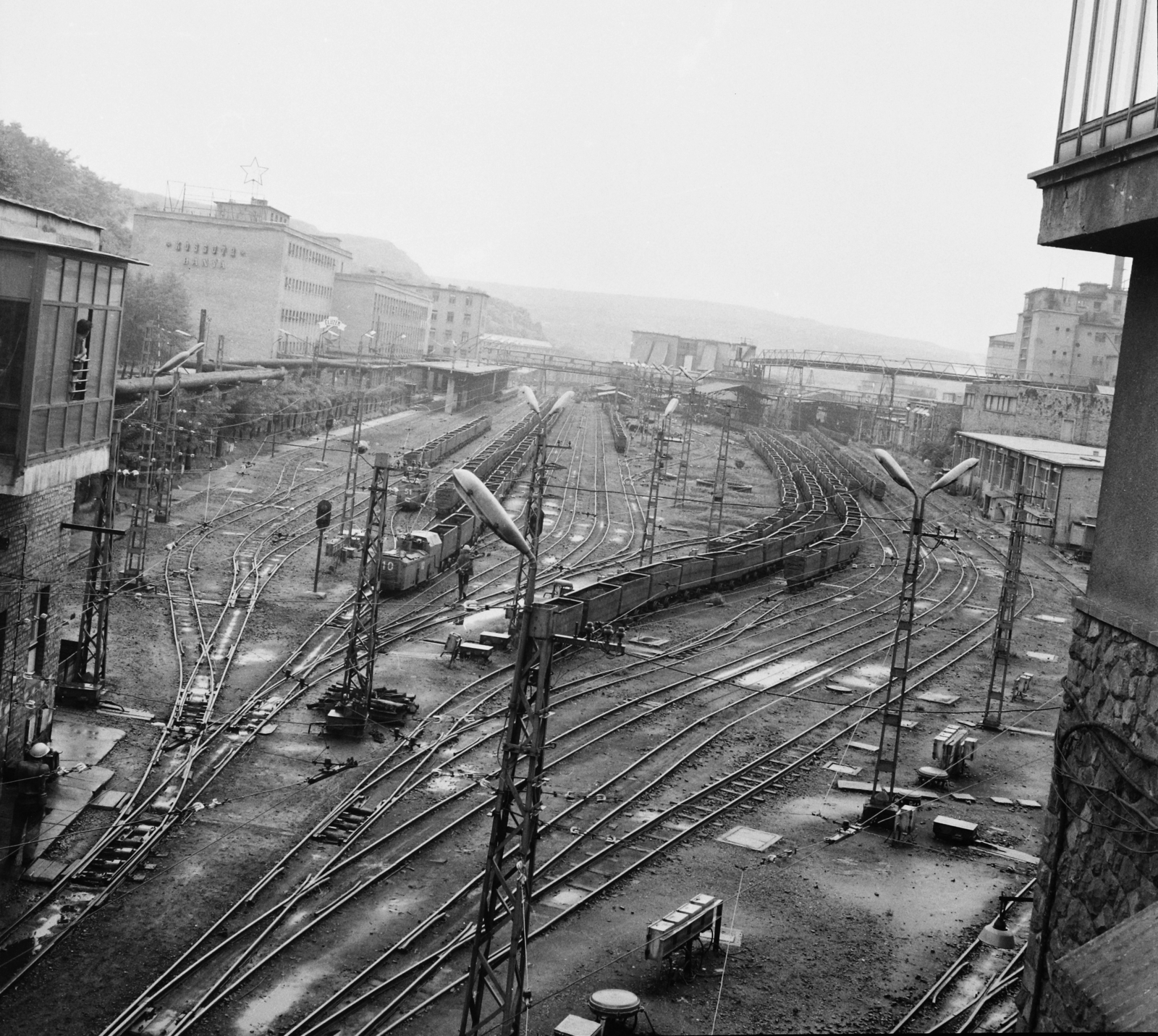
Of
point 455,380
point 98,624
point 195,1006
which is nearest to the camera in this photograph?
point 195,1006

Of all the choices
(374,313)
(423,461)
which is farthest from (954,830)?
(374,313)

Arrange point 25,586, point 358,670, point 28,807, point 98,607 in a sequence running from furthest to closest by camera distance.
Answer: point 358,670 < point 98,607 < point 25,586 < point 28,807

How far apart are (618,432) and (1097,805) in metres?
60.4

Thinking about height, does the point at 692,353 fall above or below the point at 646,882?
above

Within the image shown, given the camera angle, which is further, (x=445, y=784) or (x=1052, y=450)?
(x=1052, y=450)

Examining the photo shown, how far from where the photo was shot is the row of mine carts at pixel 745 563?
2548 centimetres

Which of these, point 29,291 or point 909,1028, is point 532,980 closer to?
point 909,1028

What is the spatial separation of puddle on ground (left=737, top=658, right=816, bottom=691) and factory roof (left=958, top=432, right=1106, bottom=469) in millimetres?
16974

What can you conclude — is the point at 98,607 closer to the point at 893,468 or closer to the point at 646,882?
the point at 646,882

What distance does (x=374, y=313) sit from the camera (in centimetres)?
8731

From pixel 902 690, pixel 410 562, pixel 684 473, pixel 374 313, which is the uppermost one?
pixel 374 313

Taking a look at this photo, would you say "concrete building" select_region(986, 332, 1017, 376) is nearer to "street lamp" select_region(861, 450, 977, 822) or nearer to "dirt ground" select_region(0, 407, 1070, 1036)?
"dirt ground" select_region(0, 407, 1070, 1036)

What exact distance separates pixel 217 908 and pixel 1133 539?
31.4ft

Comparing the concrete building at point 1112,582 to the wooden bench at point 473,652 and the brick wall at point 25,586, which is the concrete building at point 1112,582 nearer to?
the brick wall at point 25,586
